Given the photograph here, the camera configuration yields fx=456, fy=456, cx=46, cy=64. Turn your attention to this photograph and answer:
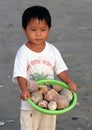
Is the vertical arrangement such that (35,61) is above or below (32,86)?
above

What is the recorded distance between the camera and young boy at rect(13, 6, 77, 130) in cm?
319

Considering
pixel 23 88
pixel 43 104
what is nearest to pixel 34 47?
pixel 23 88

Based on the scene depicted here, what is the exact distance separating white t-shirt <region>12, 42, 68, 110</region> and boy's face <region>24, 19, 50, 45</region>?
0.37 ft

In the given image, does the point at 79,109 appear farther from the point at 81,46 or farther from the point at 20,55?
the point at 81,46

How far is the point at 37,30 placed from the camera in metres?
3.20

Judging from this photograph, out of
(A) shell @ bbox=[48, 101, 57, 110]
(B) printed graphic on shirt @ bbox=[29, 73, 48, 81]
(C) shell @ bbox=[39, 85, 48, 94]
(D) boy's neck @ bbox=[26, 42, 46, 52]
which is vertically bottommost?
(A) shell @ bbox=[48, 101, 57, 110]

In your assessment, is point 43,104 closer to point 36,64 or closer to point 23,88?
point 23,88

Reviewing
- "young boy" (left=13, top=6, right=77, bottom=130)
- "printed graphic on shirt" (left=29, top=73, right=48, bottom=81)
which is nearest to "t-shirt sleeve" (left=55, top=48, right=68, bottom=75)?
"young boy" (left=13, top=6, right=77, bottom=130)

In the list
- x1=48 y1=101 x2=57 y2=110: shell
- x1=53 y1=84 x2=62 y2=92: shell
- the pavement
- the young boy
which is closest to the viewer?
x1=48 y1=101 x2=57 y2=110: shell

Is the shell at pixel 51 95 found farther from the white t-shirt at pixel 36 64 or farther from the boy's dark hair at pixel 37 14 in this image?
the boy's dark hair at pixel 37 14

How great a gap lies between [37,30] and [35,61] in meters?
0.24

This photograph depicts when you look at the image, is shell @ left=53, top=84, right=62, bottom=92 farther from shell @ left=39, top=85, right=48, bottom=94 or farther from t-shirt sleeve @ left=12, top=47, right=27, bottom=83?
t-shirt sleeve @ left=12, top=47, right=27, bottom=83

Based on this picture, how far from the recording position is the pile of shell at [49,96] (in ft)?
10.2

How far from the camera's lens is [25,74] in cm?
327
